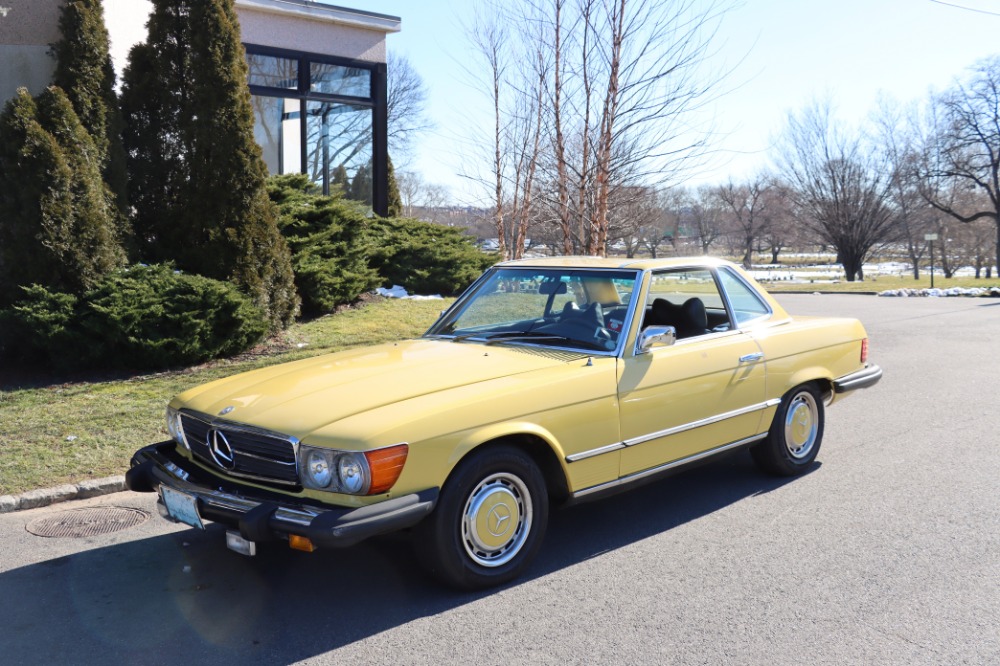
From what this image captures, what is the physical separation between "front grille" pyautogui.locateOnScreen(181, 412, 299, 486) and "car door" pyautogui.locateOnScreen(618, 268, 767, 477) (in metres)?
1.76

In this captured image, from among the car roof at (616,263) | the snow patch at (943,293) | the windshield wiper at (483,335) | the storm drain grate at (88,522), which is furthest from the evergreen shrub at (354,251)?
the snow patch at (943,293)

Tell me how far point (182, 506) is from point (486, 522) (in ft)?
4.65

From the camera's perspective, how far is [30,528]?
495cm

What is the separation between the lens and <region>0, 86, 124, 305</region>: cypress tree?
316 inches

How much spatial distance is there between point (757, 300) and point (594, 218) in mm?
5994

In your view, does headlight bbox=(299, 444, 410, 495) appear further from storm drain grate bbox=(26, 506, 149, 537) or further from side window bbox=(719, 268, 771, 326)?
side window bbox=(719, 268, 771, 326)

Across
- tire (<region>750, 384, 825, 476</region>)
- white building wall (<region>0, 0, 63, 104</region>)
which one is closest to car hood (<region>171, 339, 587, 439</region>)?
tire (<region>750, 384, 825, 476</region>)

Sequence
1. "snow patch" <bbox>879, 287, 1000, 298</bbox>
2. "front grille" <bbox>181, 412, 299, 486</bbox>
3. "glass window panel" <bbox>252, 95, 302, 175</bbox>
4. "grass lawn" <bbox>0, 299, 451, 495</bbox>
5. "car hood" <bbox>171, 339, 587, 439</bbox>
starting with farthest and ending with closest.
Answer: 1. "snow patch" <bbox>879, 287, 1000, 298</bbox>
2. "glass window panel" <bbox>252, 95, 302, 175</bbox>
3. "grass lawn" <bbox>0, 299, 451, 495</bbox>
4. "car hood" <bbox>171, 339, 587, 439</bbox>
5. "front grille" <bbox>181, 412, 299, 486</bbox>

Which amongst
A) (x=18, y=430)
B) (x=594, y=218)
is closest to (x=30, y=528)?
(x=18, y=430)

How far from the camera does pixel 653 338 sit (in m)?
4.61

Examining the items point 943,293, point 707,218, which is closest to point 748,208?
point 707,218

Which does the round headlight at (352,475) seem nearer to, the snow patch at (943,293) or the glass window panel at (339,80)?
the glass window panel at (339,80)

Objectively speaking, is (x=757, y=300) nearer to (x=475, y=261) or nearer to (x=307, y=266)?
(x=307, y=266)

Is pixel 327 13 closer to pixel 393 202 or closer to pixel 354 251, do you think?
pixel 354 251
